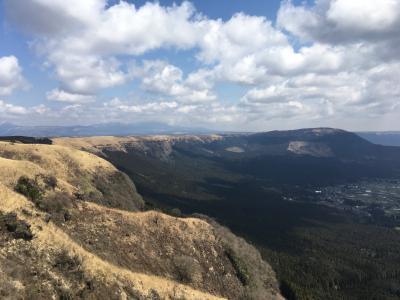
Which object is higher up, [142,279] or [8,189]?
[8,189]

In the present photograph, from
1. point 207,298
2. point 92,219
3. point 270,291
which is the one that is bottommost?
point 270,291

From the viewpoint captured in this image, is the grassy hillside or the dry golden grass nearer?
the grassy hillside

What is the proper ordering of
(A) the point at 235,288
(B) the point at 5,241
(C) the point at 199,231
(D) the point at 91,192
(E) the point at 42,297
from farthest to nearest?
(D) the point at 91,192 < (C) the point at 199,231 < (A) the point at 235,288 < (B) the point at 5,241 < (E) the point at 42,297

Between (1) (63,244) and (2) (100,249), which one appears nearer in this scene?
(1) (63,244)

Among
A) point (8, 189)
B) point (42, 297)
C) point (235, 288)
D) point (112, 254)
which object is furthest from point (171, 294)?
point (8, 189)

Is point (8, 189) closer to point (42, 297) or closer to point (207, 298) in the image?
point (42, 297)

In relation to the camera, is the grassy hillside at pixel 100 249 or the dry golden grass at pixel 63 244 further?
the dry golden grass at pixel 63 244

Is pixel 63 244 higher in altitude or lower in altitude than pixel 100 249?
higher

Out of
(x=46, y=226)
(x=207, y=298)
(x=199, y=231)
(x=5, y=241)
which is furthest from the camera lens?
(x=199, y=231)
